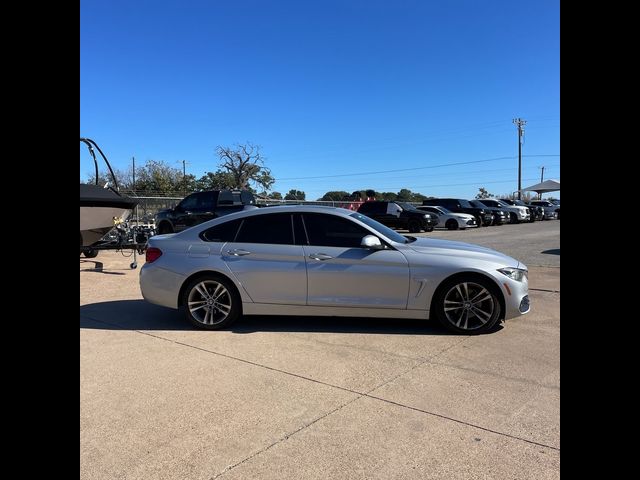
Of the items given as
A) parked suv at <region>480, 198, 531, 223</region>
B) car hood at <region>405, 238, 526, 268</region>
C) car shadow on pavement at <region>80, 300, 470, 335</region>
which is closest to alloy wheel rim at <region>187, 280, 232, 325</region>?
car shadow on pavement at <region>80, 300, 470, 335</region>

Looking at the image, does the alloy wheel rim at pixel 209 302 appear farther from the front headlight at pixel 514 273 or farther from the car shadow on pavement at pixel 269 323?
the front headlight at pixel 514 273

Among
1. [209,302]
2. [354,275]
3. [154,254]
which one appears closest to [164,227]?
[154,254]

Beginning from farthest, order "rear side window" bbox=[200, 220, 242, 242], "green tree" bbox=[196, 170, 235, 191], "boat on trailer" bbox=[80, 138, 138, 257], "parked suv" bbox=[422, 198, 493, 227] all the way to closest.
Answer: "green tree" bbox=[196, 170, 235, 191], "parked suv" bbox=[422, 198, 493, 227], "boat on trailer" bbox=[80, 138, 138, 257], "rear side window" bbox=[200, 220, 242, 242]

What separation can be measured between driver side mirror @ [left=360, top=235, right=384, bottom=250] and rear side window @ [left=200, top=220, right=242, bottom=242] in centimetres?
165

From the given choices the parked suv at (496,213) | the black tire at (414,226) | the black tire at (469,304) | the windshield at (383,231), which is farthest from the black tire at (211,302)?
the parked suv at (496,213)

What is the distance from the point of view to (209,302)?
575cm

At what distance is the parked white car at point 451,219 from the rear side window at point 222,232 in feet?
75.5

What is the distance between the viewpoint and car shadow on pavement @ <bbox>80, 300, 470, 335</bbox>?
5617 mm

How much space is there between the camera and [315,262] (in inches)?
219

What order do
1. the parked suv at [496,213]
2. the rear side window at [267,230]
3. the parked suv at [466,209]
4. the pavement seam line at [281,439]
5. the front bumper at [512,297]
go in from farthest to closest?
the parked suv at [496,213] < the parked suv at [466,209] < the rear side window at [267,230] < the front bumper at [512,297] < the pavement seam line at [281,439]

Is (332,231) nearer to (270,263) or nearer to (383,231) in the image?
(383,231)

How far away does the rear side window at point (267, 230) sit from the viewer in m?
5.84

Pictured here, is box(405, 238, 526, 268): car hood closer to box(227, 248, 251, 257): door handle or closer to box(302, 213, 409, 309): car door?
box(302, 213, 409, 309): car door
